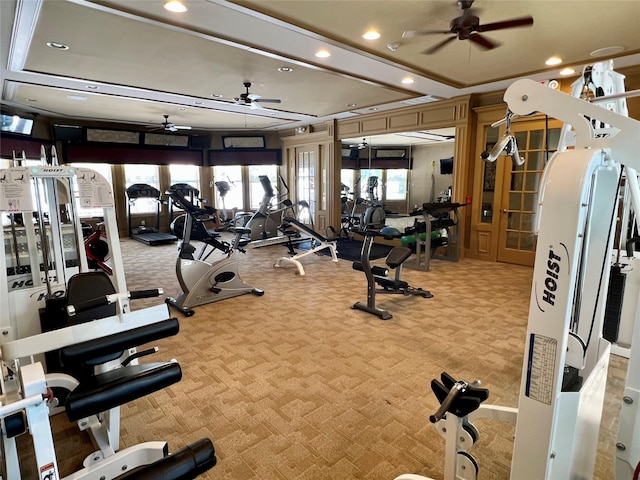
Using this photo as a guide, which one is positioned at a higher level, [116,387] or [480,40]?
[480,40]

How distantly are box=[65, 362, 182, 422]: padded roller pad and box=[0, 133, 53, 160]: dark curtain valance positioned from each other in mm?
6349

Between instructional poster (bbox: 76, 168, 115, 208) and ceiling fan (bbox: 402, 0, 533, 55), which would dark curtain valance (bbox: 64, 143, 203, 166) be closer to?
instructional poster (bbox: 76, 168, 115, 208)

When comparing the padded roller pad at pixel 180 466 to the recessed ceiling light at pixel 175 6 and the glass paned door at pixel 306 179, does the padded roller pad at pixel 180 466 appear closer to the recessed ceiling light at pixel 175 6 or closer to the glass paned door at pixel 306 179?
the recessed ceiling light at pixel 175 6

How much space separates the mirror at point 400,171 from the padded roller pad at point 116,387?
33.7 ft

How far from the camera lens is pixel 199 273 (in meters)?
4.30

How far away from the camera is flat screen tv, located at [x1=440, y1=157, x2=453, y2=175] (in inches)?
441

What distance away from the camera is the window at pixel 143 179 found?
969 centimetres

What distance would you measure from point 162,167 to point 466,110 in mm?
7941

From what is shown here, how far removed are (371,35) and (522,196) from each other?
3.80 metres

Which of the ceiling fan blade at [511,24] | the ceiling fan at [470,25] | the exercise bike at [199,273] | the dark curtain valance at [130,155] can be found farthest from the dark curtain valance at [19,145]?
the ceiling fan blade at [511,24]

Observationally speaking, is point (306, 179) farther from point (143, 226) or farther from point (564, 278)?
point (564, 278)

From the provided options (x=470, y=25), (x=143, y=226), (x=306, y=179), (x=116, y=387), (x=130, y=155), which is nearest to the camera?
(x=116, y=387)

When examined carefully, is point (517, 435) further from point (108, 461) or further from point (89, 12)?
point (89, 12)

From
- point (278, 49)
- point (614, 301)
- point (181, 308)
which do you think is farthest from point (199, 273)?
point (614, 301)
